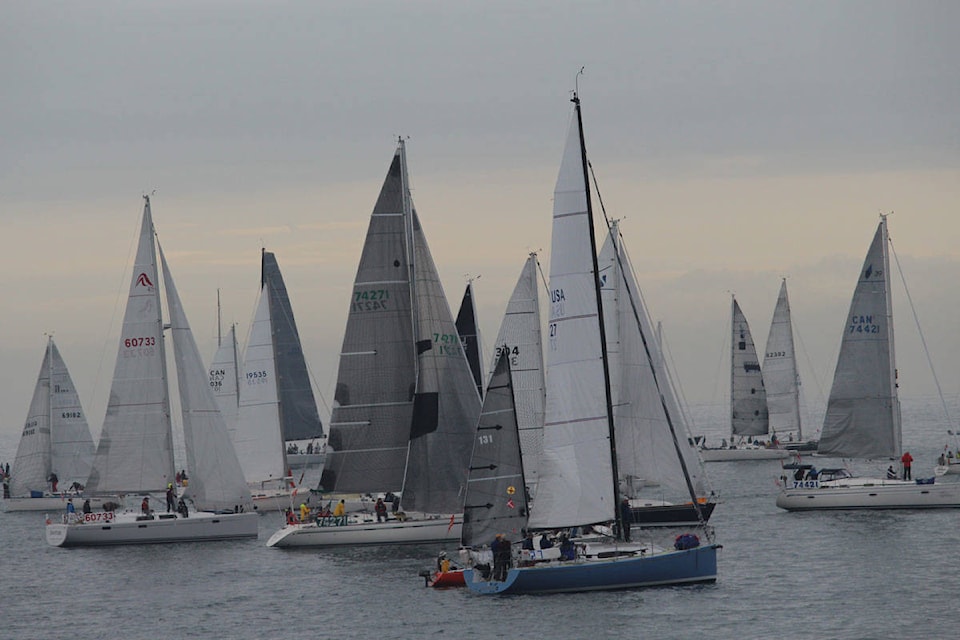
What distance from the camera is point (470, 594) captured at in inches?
1571

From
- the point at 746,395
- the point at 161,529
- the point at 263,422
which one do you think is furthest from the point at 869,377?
the point at 746,395

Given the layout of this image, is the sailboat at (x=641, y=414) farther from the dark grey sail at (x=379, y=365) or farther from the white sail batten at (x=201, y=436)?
the white sail batten at (x=201, y=436)

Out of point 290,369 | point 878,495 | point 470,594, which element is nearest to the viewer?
point 470,594

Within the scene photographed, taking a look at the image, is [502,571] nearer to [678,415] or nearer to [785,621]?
[785,621]

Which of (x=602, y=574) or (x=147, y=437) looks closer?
(x=602, y=574)

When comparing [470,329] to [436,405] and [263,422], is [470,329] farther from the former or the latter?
[263,422]

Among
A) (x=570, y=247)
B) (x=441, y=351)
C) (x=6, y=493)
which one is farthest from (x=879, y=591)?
(x=6, y=493)

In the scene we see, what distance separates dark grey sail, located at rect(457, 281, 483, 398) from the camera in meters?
57.7

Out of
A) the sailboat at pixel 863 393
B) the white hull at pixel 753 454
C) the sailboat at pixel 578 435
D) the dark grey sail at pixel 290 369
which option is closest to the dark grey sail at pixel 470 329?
the sailboat at pixel 863 393

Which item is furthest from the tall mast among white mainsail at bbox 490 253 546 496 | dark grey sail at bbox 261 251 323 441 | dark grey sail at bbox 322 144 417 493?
dark grey sail at bbox 261 251 323 441

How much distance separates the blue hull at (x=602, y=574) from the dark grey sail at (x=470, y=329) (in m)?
19.9

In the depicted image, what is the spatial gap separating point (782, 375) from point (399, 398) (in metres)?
55.5

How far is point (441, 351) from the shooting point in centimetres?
4959

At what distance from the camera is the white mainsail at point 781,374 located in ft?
327
